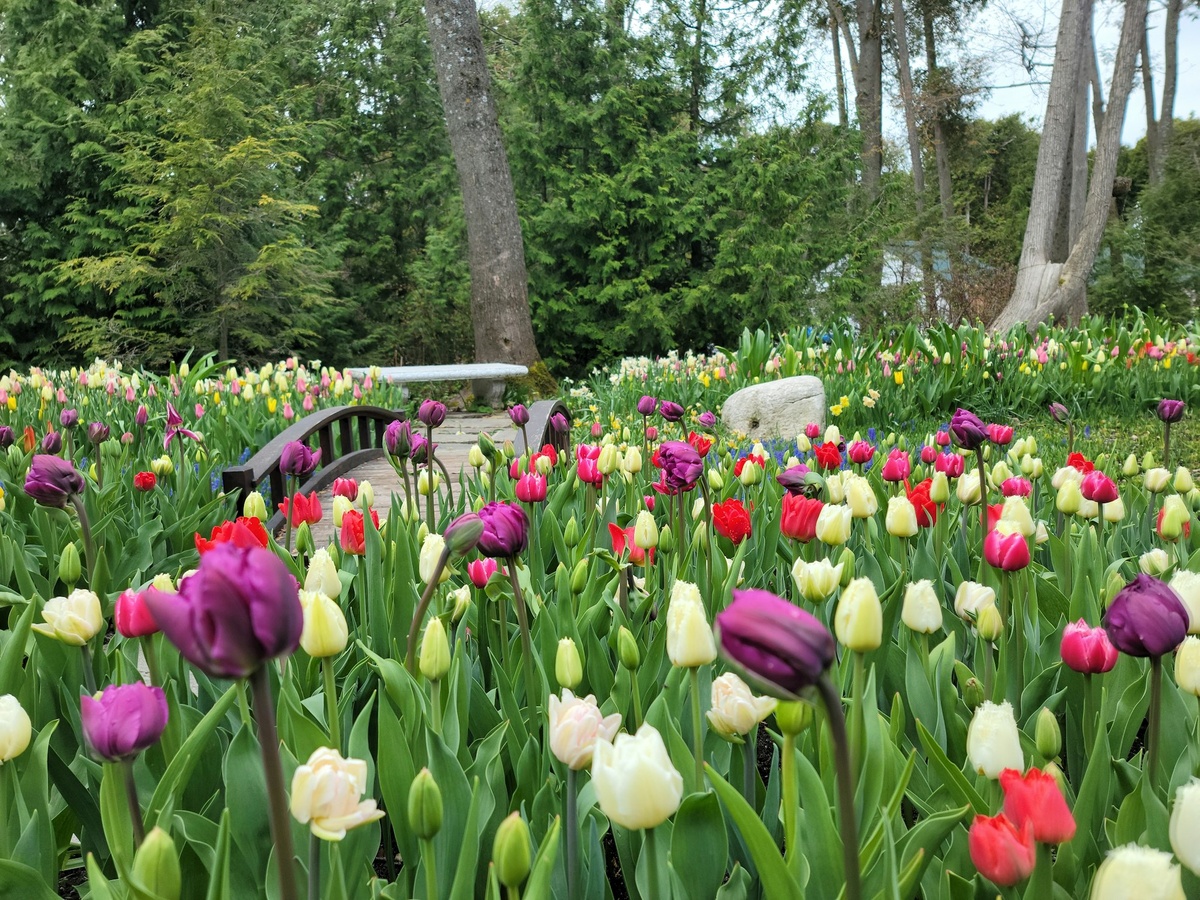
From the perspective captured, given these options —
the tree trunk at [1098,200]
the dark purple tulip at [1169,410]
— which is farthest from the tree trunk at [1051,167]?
the dark purple tulip at [1169,410]

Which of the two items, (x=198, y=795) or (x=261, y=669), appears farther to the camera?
(x=198, y=795)

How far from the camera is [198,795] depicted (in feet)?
3.89

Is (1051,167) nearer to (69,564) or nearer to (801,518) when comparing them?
(801,518)

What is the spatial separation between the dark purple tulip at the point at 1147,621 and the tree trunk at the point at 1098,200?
32.9 ft

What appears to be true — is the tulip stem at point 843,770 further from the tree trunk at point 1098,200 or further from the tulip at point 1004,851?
the tree trunk at point 1098,200

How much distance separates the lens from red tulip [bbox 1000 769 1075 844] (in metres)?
0.71

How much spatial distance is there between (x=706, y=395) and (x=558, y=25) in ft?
27.2

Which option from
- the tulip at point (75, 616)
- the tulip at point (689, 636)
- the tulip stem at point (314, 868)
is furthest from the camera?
the tulip at point (75, 616)

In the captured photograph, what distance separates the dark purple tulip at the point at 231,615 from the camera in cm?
54

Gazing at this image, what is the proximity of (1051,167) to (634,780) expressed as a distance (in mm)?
10574

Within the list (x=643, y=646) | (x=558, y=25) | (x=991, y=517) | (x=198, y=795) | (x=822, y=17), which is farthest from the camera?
(x=822, y=17)

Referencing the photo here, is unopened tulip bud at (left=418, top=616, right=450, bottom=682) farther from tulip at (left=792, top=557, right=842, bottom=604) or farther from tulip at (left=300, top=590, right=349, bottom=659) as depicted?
tulip at (left=792, top=557, right=842, bottom=604)

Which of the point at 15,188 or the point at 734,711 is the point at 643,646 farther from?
the point at 15,188

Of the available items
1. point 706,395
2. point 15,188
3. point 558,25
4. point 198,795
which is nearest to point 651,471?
point 198,795
